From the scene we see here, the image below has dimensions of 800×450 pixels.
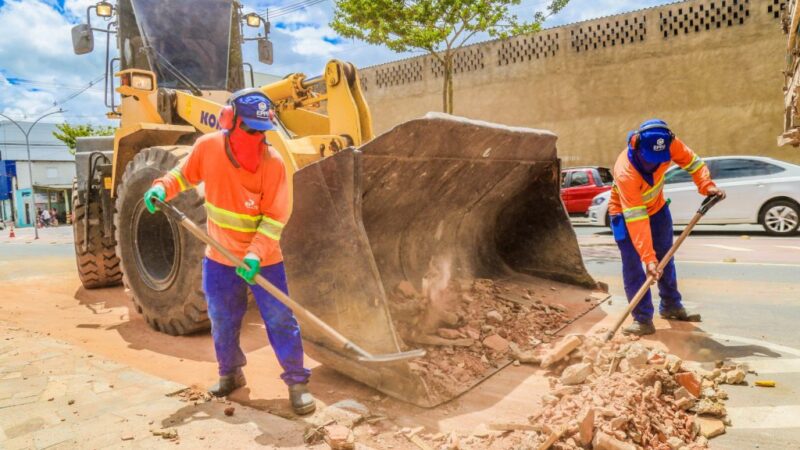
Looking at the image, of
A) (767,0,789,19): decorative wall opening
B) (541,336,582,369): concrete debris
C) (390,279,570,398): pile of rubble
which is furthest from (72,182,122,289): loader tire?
(767,0,789,19): decorative wall opening

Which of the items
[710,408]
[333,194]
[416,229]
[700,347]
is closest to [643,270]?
[700,347]

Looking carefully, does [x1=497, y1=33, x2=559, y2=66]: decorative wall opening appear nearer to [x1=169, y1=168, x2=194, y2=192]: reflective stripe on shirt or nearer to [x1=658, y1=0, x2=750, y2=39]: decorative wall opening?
[x1=658, y1=0, x2=750, y2=39]: decorative wall opening

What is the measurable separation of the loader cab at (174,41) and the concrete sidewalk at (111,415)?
2.90m

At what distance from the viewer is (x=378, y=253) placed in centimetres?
417

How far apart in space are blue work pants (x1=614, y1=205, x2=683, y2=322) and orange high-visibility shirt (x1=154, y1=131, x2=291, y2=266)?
8.96 ft

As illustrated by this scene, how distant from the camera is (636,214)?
4059mm

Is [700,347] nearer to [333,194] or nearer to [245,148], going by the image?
[333,194]

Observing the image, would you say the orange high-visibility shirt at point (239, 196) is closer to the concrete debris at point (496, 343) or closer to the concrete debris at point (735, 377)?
the concrete debris at point (496, 343)

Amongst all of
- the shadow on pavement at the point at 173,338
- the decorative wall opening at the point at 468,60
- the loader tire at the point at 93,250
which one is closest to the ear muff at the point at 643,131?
the shadow on pavement at the point at 173,338

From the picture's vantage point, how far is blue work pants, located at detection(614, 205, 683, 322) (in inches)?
170

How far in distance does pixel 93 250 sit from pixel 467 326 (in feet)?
16.8

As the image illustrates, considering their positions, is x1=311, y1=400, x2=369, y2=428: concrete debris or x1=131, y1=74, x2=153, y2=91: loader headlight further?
x1=131, y1=74, x2=153, y2=91: loader headlight

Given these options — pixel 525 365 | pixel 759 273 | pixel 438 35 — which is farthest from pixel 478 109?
pixel 525 365

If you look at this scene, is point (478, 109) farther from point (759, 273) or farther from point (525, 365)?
point (525, 365)
